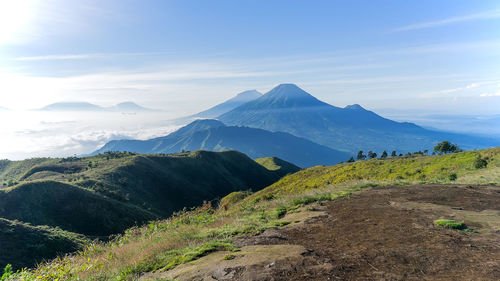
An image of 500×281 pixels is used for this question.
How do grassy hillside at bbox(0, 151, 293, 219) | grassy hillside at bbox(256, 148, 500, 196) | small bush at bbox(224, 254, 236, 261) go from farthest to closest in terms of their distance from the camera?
grassy hillside at bbox(0, 151, 293, 219) < grassy hillside at bbox(256, 148, 500, 196) < small bush at bbox(224, 254, 236, 261)

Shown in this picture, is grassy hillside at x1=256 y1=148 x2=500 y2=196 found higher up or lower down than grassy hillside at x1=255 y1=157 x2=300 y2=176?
higher up

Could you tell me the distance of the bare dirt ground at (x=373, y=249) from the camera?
19.6ft

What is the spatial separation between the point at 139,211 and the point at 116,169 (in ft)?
82.6

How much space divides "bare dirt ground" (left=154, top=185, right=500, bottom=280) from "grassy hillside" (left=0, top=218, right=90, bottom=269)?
17.3 meters

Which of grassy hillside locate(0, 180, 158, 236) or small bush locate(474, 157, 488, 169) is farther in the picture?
grassy hillside locate(0, 180, 158, 236)

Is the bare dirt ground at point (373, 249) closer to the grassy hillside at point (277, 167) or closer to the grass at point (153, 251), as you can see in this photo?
the grass at point (153, 251)

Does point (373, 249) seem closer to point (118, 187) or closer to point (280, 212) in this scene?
point (280, 212)

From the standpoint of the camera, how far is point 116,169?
62.7 m

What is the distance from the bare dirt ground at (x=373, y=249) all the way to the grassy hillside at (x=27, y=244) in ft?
56.6

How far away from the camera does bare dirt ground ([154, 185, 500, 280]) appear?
5.99 metres

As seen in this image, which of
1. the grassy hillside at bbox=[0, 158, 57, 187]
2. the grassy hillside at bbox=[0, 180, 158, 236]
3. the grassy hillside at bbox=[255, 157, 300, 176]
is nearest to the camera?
the grassy hillside at bbox=[0, 180, 158, 236]

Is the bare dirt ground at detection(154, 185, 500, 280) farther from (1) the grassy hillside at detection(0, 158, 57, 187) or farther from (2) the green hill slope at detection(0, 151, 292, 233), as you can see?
(1) the grassy hillside at detection(0, 158, 57, 187)

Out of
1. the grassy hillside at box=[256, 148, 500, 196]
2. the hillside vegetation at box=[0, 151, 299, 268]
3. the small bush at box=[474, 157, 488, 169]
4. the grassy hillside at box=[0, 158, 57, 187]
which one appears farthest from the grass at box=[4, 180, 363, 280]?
the grassy hillside at box=[0, 158, 57, 187]

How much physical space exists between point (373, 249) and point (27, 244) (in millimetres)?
25906
